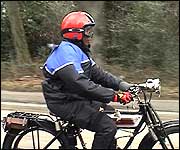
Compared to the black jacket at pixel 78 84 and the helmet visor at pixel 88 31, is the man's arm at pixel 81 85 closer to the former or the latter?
the black jacket at pixel 78 84

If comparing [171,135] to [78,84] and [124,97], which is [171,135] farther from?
[78,84]


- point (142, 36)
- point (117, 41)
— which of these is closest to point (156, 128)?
point (142, 36)

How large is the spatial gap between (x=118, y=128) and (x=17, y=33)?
14.7 meters

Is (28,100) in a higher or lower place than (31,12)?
lower

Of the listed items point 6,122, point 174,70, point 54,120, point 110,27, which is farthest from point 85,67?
point 110,27

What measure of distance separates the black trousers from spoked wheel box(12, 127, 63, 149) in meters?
0.28

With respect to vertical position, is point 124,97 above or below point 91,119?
above

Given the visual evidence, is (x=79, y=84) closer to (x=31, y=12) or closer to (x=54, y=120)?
(x=54, y=120)

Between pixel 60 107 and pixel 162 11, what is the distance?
11.8 meters

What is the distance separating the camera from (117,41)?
17.1m

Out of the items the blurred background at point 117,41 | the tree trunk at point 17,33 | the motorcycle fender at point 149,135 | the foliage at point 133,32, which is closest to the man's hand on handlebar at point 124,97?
the motorcycle fender at point 149,135

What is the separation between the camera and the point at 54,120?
15.6ft

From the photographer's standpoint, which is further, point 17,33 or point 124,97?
point 17,33

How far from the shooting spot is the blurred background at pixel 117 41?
1456 centimetres
